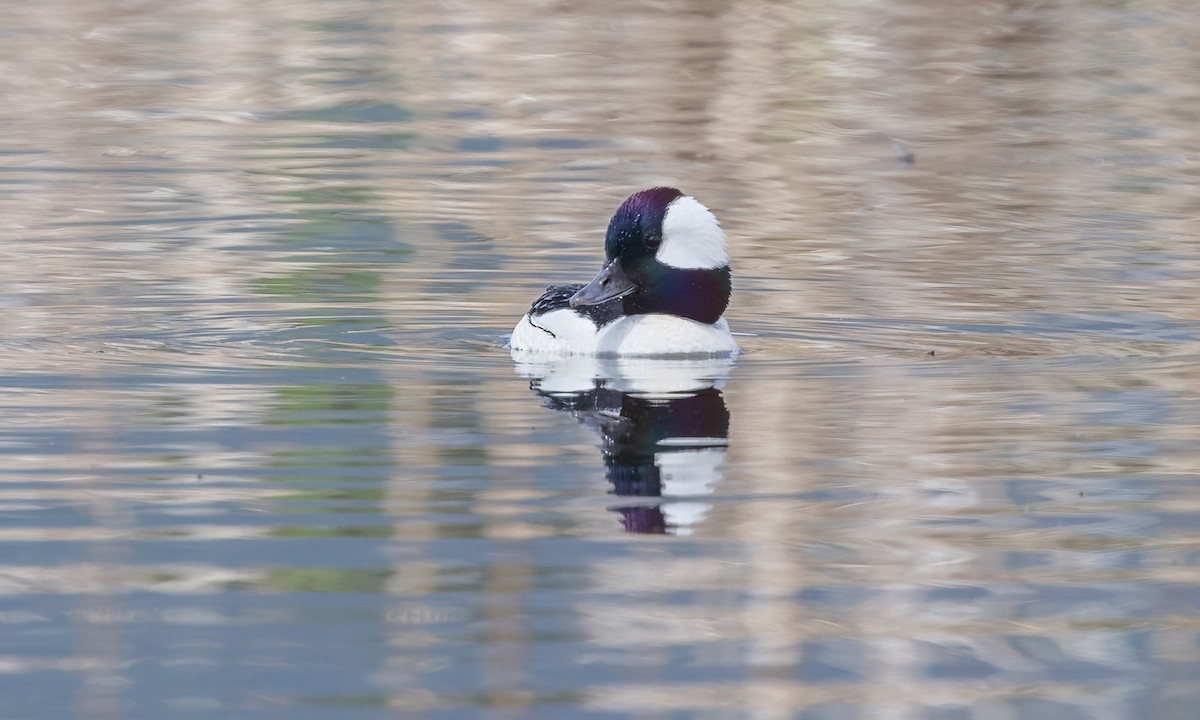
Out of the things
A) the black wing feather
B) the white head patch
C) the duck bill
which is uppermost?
the white head patch

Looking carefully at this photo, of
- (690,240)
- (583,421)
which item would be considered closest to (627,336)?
(690,240)

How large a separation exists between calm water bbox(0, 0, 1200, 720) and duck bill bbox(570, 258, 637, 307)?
379 millimetres

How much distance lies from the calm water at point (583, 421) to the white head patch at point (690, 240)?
51 cm

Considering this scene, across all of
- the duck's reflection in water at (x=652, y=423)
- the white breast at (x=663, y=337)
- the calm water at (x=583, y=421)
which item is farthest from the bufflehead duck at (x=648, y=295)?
the calm water at (x=583, y=421)

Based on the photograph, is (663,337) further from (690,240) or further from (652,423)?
(652,423)

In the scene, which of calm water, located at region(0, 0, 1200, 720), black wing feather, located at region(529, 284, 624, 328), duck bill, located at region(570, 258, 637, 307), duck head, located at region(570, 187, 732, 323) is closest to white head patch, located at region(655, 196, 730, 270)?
duck head, located at region(570, 187, 732, 323)

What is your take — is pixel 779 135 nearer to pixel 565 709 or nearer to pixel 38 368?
pixel 38 368

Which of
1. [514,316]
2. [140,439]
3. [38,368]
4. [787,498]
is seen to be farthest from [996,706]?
[514,316]

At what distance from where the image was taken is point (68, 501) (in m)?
7.21

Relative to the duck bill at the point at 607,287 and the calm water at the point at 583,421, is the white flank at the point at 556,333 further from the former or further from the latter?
the calm water at the point at 583,421

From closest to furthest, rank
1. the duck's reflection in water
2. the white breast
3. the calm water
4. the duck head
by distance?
the calm water → the duck's reflection in water → the white breast → the duck head

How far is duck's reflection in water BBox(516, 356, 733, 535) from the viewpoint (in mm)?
7215

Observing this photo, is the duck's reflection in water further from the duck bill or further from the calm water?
the duck bill

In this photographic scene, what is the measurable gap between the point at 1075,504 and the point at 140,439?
343 centimetres
